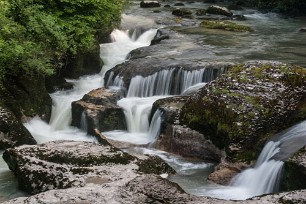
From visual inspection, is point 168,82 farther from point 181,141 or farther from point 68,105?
point 181,141

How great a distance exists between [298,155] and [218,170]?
2.04 m

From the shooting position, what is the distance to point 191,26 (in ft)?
73.7

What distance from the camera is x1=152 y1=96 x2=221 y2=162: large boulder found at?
10.2m

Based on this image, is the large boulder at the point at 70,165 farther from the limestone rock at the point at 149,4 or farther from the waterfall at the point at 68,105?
the limestone rock at the point at 149,4

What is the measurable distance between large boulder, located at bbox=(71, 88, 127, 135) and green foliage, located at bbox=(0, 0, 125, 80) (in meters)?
1.30

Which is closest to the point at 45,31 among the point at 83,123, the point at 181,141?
the point at 83,123

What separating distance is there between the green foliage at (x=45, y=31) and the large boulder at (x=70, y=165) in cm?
347

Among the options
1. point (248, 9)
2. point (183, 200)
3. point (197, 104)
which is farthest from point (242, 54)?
point (248, 9)

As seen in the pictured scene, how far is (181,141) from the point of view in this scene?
34.3 feet

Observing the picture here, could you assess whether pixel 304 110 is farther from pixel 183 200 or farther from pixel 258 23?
pixel 258 23

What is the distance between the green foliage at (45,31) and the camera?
11188mm

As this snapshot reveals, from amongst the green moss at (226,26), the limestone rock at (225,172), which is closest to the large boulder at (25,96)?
the limestone rock at (225,172)

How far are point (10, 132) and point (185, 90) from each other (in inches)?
216

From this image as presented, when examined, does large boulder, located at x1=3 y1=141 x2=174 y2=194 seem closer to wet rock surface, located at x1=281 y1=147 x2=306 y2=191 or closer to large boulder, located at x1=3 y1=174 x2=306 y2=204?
large boulder, located at x1=3 y1=174 x2=306 y2=204
